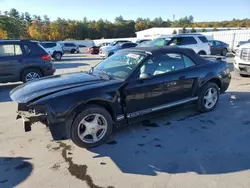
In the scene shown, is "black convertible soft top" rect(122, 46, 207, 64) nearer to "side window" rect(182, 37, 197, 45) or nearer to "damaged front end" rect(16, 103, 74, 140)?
"damaged front end" rect(16, 103, 74, 140)

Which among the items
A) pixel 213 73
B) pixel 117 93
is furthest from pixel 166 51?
pixel 117 93

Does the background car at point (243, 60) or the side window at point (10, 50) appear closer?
the side window at point (10, 50)

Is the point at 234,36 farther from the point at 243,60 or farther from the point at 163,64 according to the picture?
the point at 163,64

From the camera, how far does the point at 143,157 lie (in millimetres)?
3590

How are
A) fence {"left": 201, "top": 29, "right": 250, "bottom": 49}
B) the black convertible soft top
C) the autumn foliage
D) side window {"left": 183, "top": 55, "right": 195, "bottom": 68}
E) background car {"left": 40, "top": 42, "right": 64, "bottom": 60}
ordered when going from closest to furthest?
the black convertible soft top → side window {"left": 183, "top": 55, "right": 195, "bottom": 68} → background car {"left": 40, "top": 42, "right": 64, "bottom": 60} → fence {"left": 201, "top": 29, "right": 250, "bottom": 49} → the autumn foliage

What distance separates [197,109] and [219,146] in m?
1.59

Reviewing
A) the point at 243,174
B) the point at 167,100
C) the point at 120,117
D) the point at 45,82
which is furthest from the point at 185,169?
the point at 45,82

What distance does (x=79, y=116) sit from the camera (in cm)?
368

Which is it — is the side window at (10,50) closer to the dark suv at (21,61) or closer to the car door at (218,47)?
the dark suv at (21,61)

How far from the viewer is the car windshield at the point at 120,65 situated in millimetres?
4352

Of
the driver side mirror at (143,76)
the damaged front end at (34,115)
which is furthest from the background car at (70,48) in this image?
the damaged front end at (34,115)

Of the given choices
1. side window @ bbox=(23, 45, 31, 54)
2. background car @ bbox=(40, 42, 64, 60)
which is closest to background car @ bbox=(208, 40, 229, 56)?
background car @ bbox=(40, 42, 64, 60)

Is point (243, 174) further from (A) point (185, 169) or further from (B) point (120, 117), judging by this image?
(B) point (120, 117)

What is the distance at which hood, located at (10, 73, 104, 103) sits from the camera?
3.73 metres
